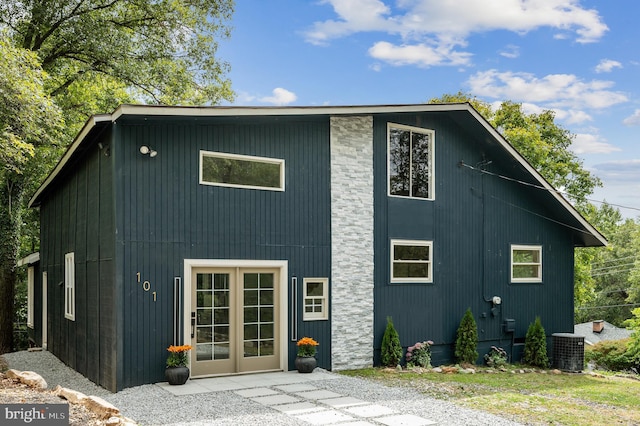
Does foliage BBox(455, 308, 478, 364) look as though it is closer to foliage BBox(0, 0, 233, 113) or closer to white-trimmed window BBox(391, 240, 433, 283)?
white-trimmed window BBox(391, 240, 433, 283)

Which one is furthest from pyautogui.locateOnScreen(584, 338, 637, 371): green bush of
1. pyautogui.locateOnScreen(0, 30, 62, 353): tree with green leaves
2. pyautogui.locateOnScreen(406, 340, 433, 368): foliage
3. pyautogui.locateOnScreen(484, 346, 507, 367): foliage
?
pyautogui.locateOnScreen(0, 30, 62, 353): tree with green leaves

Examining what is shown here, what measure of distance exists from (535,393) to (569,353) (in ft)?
14.4

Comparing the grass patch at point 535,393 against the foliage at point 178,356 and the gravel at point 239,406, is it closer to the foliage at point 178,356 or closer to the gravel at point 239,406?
the gravel at point 239,406

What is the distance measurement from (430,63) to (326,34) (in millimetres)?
5331

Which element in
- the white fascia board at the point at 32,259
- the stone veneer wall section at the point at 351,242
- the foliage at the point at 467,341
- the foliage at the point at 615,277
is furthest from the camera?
the foliage at the point at 615,277

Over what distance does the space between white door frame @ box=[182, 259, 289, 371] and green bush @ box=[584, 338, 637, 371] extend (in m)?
12.1

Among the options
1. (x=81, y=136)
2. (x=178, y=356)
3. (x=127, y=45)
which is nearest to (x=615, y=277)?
(x=127, y=45)

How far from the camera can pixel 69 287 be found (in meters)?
12.5

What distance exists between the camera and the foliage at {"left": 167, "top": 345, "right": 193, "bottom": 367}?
9.02 meters

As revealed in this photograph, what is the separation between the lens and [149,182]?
9344 millimetres

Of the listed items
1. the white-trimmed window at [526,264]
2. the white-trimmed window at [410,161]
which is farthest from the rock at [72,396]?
the white-trimmed window at [526,264]

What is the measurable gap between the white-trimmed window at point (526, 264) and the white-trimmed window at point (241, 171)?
6.24 m

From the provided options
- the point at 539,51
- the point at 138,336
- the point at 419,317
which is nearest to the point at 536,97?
the point at 539,51

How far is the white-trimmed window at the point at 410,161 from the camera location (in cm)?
1212
